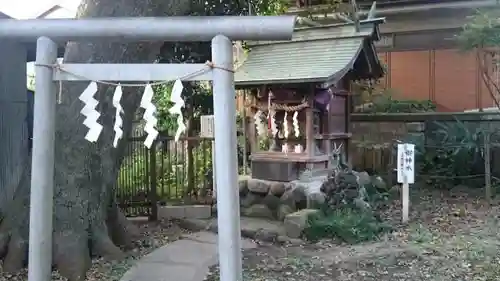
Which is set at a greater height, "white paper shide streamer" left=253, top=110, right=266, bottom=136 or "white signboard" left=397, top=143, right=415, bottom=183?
"white paper shide streamer" left=253, top=110, right=266, bottom=136

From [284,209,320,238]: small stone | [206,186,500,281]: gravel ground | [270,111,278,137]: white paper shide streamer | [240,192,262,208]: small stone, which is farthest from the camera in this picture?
[240,192,262,208]: small stone

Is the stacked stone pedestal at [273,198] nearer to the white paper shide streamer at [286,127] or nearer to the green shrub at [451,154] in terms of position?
the white paper shide streamer at [286,127]

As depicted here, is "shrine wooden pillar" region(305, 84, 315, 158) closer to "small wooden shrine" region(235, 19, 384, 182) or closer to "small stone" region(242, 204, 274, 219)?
"small wooden shrine" region(235, 19, 384, 182)

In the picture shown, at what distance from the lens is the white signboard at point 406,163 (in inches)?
352

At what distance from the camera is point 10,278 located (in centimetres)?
562

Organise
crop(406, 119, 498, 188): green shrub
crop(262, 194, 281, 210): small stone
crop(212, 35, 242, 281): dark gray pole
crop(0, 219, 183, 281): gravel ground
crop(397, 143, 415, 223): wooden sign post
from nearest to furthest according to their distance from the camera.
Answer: crop(212, 35, 242, 281): dark gray pole
crop(0, 219, 183, 281): gravel ground
crop(397, 143, 415, 223): wooden sign post
crop(262, 194, 281, 210): small stone
crop(406, 119, 498, 188): green shrub

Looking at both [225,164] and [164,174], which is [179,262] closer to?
[225,164]

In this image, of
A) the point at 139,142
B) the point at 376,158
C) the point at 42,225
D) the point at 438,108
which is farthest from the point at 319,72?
the point at 438,108

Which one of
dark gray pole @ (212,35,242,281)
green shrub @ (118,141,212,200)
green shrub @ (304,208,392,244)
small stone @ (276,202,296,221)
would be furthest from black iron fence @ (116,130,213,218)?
dark gray pole @ (212,35,242,281)

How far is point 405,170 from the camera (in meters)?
8.95

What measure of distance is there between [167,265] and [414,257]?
310cm

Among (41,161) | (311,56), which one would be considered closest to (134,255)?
(41,161)

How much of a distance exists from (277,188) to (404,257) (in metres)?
3.11

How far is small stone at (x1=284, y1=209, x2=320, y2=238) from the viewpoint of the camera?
26.5ft
